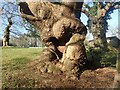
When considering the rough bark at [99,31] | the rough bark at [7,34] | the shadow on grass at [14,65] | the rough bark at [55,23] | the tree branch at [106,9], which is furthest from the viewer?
the rough bark at [7,34]

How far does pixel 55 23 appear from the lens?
31.6 feet

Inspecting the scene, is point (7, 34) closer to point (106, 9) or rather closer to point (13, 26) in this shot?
point (13, 26)

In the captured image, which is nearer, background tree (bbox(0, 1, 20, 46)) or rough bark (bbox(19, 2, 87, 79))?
rough bark (bbox(19, 2, 87, 79))

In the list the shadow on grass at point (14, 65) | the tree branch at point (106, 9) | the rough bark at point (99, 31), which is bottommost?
the shadow on grass at point (14, 65)

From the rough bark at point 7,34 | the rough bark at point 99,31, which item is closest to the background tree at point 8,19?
the rough bark at point 7,34

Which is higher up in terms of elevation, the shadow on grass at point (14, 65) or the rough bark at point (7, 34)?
the rough bark at point (7, 34)

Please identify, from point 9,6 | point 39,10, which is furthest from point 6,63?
point 9,6

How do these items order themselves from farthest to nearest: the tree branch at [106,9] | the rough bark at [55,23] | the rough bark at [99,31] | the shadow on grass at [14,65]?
the tree branch at [106,9]
the rough bark at [99,31]
the shadow on grass at [14,65]
the rough bark at [55,23]

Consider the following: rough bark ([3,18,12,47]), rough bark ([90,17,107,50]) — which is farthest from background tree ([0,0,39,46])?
rough bark ([90,17,107,50])

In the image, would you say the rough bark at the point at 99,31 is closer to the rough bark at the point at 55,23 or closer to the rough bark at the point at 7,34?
the rough bark at the point at 55,23

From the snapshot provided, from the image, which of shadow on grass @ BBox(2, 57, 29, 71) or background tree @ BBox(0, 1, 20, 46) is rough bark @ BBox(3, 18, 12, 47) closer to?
background tree @ BBox(0, 1, 20, 46)

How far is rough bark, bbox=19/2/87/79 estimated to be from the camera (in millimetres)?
9383

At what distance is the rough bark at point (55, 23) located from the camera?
9383 mm

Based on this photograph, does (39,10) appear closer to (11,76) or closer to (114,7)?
(11,76)
